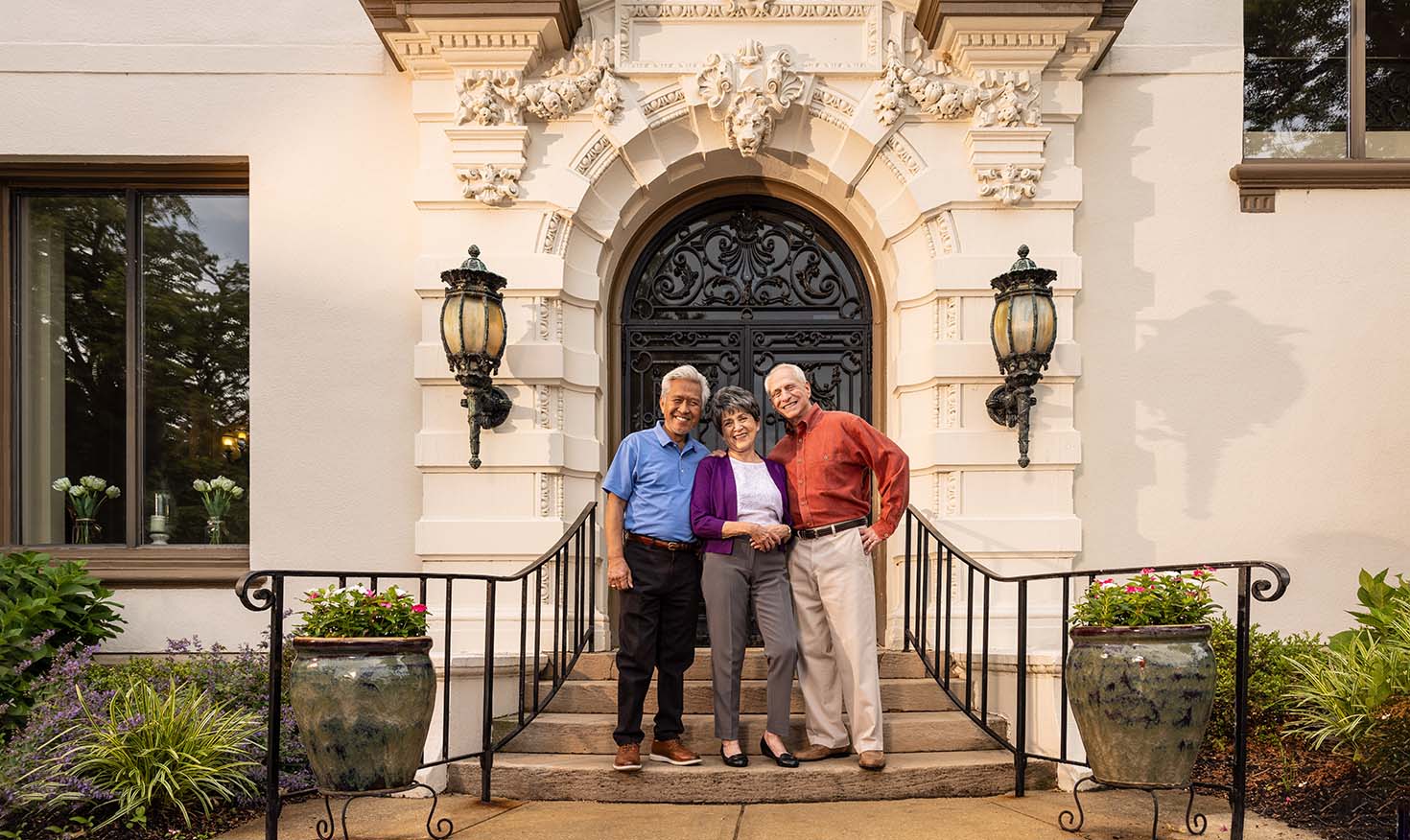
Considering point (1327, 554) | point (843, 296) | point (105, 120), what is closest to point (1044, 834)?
point (1327, 554)

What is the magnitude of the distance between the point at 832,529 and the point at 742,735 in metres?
1.12

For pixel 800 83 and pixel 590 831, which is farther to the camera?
pixel 800 83

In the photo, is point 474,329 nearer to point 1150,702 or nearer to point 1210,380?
point 1150,702

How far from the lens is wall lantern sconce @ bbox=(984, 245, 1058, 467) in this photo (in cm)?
673

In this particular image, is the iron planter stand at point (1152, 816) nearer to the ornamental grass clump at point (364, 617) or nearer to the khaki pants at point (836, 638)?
the khaki pants at point (836, 638)

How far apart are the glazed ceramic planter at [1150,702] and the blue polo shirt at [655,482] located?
1.97 metres

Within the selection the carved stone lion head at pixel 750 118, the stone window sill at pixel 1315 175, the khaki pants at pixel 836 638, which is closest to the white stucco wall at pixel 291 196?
the carved stone lion head at pixel 750 118

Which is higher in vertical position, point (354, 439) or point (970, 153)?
point (970, 153)

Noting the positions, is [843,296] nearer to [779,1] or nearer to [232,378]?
[779,1]

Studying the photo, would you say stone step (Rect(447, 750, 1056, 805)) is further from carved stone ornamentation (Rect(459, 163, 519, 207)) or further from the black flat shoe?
carved stone ornamentation (Rect(459, 163, 519, 207))

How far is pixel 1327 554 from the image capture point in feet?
23.6

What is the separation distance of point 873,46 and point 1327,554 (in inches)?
156

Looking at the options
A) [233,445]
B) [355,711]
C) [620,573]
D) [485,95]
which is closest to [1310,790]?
[620,573]

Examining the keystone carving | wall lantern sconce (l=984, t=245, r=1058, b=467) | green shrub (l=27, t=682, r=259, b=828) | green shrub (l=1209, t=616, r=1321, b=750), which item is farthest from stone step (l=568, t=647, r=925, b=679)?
the keystone carving
